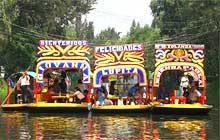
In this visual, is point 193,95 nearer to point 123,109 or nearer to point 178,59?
point 178,59

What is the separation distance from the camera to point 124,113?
91.2 ft

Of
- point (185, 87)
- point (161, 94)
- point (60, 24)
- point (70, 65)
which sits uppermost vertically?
point (60, 24)

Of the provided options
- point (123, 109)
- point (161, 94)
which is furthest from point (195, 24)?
point (123, 109)

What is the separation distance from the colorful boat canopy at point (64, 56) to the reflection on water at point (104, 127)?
2.69 metres

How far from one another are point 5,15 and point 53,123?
22.9 m

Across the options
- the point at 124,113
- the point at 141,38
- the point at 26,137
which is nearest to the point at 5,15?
the point at 124,113

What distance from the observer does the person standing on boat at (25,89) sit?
102 feet

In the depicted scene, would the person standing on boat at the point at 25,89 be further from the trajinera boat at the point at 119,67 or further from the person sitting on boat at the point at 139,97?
the person sitting on boat at the point at 139,97

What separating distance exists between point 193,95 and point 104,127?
26.9ft

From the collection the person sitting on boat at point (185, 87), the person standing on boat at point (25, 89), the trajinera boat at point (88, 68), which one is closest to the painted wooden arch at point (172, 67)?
the trajinera boat at point (88, 68)

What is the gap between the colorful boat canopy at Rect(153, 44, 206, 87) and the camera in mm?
28031

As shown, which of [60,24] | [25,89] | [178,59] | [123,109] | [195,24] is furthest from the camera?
[195,24]

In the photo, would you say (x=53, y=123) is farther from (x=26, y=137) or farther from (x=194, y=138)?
(x=194, y=138)

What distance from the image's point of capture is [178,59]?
2811 centimetres
